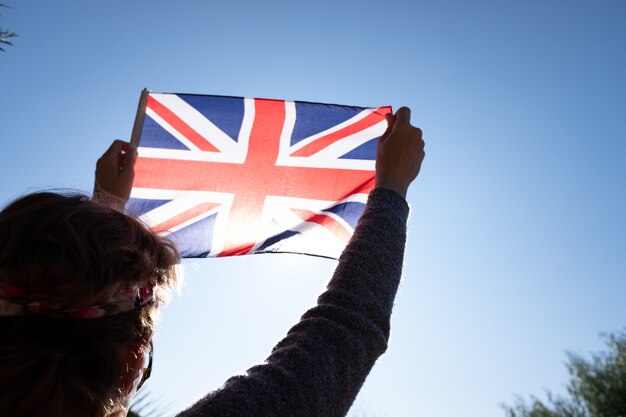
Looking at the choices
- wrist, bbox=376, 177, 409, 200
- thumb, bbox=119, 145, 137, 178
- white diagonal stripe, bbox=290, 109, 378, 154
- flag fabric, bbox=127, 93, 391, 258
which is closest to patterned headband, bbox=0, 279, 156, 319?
wrist, bbox=376, 177, 409, 200

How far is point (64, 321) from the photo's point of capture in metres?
0.76

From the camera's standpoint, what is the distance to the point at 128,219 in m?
0.90

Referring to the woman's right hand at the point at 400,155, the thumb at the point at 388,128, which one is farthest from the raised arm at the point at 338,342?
the thumb at the point at 388,128

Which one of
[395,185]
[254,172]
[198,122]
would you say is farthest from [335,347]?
[198,122]

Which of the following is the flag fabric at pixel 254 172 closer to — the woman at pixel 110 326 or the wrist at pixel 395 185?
the wrist at pixel 395 185

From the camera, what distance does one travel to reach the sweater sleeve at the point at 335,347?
76 cm

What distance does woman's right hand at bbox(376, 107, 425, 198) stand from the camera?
3.93 ft

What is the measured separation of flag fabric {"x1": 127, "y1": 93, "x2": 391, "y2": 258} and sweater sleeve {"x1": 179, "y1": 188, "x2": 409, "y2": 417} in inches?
69.2

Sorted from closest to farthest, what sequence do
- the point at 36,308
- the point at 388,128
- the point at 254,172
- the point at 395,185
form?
the point at 36,308, the point at 395,185, the point at 388,128, the point at 254,172

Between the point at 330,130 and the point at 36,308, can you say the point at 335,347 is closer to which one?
the point at 36,308

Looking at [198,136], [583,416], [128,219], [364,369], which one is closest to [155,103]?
[198,136]

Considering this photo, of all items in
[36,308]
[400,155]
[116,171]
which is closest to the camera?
[36,308]

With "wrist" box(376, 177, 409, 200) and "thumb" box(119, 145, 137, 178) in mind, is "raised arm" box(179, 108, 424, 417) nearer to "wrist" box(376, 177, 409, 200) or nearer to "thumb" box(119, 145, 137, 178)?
"wrist" box(376, 177, 409, 200)

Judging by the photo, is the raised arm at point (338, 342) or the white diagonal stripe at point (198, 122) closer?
the raised arm at point (338, 342)
